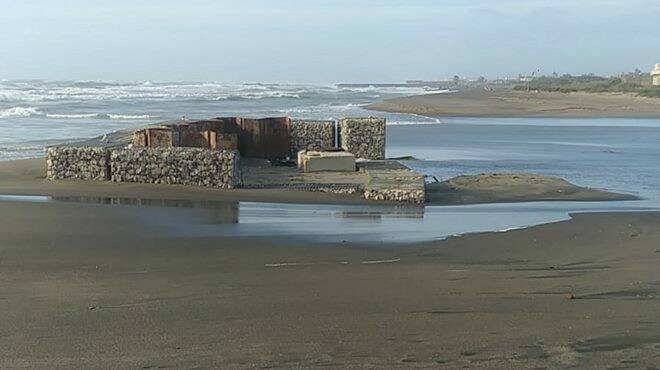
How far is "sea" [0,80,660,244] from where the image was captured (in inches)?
483

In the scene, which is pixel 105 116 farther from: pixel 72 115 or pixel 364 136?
pixel 364 136

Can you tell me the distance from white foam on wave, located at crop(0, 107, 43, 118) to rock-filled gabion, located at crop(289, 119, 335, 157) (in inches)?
990

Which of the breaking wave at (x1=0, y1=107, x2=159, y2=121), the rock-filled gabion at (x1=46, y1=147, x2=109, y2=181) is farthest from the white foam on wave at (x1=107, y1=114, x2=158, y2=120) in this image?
the rock-filled gabion at (x1=46, y1=147, x2=109, y2=181)

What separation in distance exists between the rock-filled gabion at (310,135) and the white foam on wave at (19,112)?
82.5ft

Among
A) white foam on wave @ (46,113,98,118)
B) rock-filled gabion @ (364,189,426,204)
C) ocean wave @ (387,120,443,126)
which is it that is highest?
rock-filled gabion @ (364,189,426,204)

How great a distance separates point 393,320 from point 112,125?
106ft

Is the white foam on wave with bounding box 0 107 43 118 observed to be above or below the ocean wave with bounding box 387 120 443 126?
above

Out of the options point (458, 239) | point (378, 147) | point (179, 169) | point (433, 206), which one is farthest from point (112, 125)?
point (458, 239)

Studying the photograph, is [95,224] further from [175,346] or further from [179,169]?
[175,346]

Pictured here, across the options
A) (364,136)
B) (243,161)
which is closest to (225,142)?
(243,161)

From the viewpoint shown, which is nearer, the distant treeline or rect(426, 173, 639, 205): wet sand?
rect(426, 173, 639, 205): wet sand

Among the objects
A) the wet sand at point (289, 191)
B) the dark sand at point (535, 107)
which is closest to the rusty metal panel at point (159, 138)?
the wet sand at point (289, 191)

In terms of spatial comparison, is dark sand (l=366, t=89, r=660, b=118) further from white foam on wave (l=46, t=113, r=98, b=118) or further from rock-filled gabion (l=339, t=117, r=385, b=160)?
rock-filled gabion (l=339, t=117, r=385, b=160)

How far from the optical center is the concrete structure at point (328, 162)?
1839 centimetres
